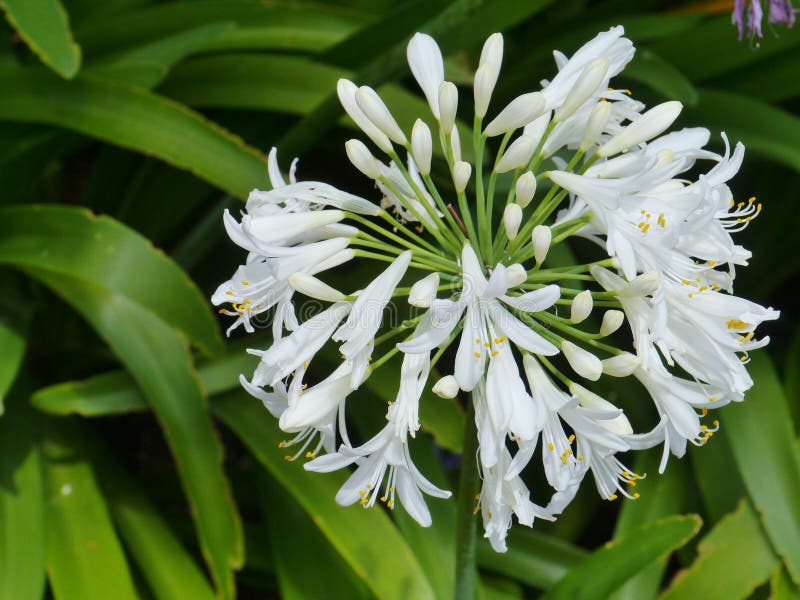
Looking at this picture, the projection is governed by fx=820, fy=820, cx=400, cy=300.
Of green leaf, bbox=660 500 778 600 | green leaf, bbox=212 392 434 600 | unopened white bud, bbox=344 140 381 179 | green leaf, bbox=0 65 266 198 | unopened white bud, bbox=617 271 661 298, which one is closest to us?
unopened white bud, bbox=617 271 661 298

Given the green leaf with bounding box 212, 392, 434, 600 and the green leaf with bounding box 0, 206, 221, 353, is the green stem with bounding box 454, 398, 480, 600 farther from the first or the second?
the green leaf with bounding box 0, 206, 221, 353

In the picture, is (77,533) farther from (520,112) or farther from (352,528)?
(520,112)

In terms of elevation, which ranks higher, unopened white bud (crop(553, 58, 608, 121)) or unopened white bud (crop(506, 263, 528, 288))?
unopened white bud (crop(553, 58, 608, 121))

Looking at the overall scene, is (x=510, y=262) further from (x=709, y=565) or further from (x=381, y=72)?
(x=709, y=565)

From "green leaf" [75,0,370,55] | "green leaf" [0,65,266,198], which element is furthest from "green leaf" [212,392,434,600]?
"green leaf" [75,0,370,55]

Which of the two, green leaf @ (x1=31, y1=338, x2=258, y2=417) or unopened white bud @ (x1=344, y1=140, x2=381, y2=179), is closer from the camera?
unopened white bud @ (x1=344, y1=140, x2=381, y2=179)

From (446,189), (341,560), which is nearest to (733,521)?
(341,560)

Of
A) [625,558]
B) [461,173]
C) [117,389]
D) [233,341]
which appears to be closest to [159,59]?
[233,341]

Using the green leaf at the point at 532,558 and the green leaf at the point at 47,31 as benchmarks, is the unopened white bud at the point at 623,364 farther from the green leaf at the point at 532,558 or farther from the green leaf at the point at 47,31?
the green leaf at the point at 47,31
